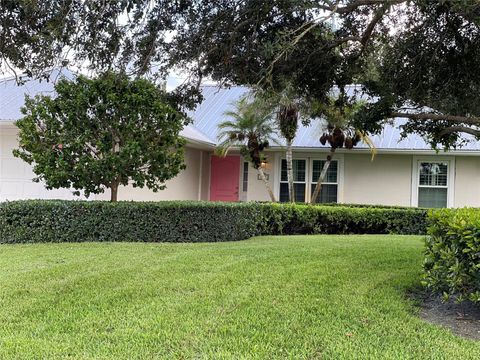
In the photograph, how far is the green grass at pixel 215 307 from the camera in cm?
389

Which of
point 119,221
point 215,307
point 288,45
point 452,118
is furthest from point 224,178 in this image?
point 215,307

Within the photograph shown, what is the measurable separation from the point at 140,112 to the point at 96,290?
16.0 feet

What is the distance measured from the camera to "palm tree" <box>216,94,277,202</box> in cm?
1516

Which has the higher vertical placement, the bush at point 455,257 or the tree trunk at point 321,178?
the tree trunk at point 321,178

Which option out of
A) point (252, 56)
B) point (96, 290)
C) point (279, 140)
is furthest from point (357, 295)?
point (279, 140)

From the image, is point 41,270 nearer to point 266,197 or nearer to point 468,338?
point 468,338

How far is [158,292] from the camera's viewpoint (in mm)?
5523

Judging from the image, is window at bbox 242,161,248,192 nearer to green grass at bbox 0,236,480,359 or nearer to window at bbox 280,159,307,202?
window at bbox 280,159,307,202

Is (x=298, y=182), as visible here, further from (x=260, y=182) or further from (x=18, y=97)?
(x=18, y=97)

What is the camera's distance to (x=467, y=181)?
51.3ft

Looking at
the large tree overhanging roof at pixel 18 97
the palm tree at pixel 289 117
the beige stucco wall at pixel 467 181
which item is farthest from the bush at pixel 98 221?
the beige stucco wall at pixel 467 181

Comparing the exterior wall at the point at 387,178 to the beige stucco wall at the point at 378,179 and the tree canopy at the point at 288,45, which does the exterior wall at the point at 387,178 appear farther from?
the tree canopy at the point at 288,45

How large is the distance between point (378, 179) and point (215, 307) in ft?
41.9

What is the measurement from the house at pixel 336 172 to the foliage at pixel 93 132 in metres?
4.10
